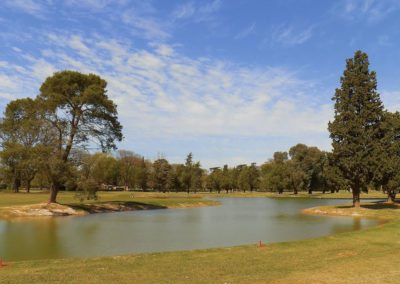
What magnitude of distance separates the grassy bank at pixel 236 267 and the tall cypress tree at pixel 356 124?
30.4 m

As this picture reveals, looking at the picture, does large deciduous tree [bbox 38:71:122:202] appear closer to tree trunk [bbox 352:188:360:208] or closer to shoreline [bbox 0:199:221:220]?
shoreline [bbox 0:199:221:220]

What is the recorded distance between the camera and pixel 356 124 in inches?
2010

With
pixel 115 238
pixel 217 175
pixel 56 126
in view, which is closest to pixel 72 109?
pixel 56 126

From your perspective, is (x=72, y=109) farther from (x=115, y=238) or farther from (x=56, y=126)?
(x=115, y=238)

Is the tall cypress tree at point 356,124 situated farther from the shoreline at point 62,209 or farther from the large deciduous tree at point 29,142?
the large deciduous tree at point 29,142

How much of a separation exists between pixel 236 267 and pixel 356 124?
131 feet

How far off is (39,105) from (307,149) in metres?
102

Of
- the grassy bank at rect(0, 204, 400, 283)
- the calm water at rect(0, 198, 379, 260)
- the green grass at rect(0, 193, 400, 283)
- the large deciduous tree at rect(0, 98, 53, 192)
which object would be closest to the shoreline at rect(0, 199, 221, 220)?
the large deciduous tree at rect(0, 98, 53, 192)

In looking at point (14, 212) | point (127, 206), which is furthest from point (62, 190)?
point (14, 212)

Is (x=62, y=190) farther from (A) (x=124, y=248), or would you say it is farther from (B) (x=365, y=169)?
(A) (x=124, y=248)

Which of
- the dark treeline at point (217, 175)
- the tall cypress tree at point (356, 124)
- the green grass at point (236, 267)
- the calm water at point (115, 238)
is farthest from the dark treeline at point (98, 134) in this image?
the dark treeline at point (217, 175)

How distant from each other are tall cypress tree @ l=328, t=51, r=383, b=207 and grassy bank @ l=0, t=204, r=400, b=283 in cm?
3045

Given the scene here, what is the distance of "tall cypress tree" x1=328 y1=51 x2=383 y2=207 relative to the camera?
50688mm

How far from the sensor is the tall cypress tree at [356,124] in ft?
166
